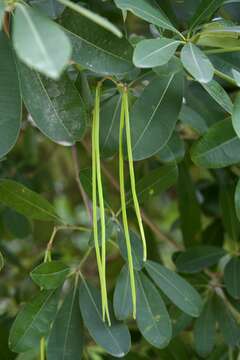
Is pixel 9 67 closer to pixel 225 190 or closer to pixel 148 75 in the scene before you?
pixel 148 75

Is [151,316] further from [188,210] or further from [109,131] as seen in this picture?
[188,210]

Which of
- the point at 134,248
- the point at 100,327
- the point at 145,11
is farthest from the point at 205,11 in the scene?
the point at 100,327

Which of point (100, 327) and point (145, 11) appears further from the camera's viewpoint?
point (100, 327)

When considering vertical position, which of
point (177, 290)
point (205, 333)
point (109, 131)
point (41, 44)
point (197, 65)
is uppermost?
point (41, 44)

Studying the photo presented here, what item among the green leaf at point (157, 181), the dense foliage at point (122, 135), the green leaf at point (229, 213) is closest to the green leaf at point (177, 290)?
the dense foliage at point (122, 135)

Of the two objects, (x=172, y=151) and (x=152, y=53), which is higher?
(x=152, y=53)

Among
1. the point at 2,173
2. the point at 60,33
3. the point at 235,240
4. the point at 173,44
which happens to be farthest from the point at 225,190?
the point at 60,33

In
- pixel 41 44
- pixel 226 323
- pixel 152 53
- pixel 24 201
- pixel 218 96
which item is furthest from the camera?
pixel 226 323
